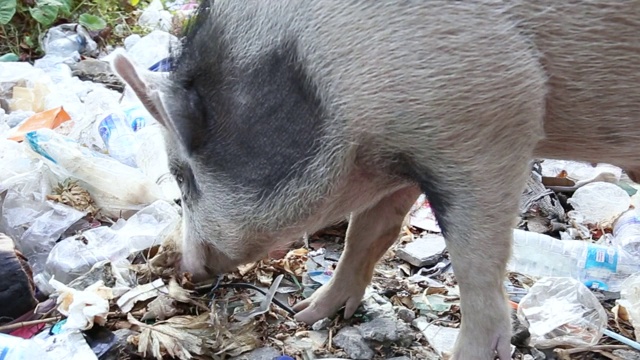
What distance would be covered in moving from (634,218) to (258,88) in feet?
6.26

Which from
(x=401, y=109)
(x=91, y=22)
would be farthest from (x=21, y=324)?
(x=91, y=22)

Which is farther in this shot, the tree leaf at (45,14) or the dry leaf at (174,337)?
the tree leaf at (45,14)

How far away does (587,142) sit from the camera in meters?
2.27

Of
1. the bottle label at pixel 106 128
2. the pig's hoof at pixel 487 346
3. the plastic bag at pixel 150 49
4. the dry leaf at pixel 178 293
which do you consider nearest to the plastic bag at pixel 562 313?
A: the pig's hoof at pixel 487 346

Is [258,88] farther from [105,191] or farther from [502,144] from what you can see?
[105,191]

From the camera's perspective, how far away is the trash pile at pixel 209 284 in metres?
2.57

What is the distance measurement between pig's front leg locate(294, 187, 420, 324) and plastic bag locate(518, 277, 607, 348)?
0.52 meters

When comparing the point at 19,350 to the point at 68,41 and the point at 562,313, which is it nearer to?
the point at 562,313

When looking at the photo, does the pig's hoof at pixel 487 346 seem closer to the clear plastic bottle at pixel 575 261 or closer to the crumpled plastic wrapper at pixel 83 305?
the clear plastic bottle at pixel 575 261

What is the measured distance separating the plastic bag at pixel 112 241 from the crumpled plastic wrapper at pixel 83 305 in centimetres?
29

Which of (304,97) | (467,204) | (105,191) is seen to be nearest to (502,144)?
(467,204)

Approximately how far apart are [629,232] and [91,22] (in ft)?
11.7

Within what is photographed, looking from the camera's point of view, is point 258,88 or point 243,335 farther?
point 243,335

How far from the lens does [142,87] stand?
227 centimetres
